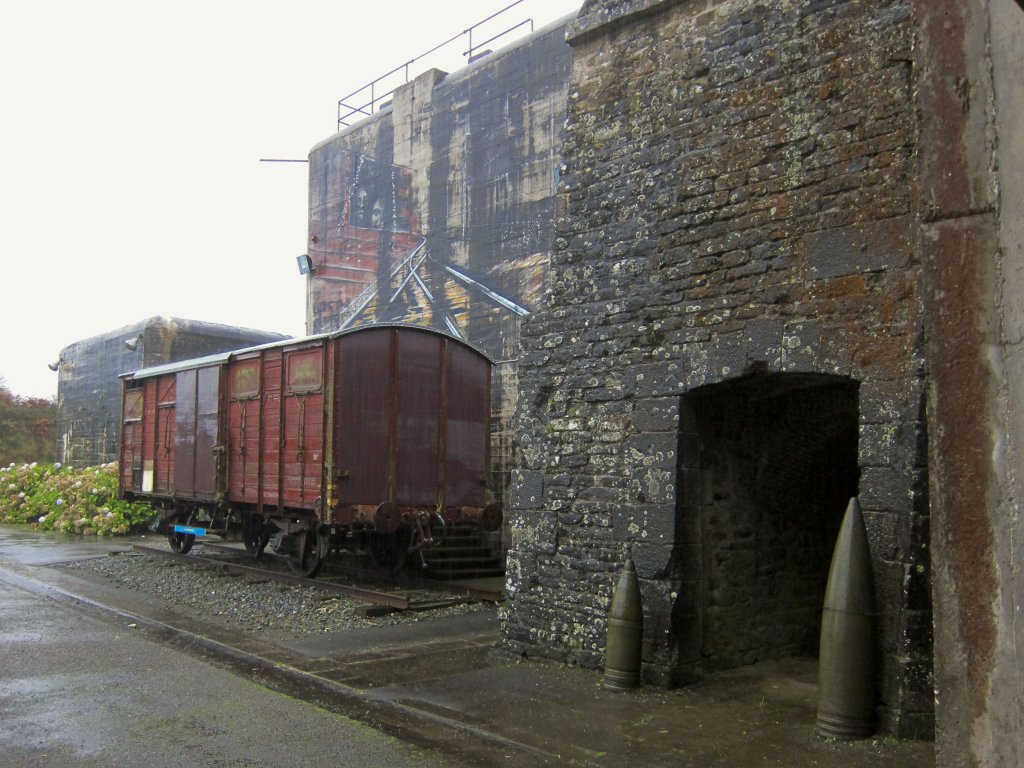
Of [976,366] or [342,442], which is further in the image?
[342,442]

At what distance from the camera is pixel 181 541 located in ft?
50.0

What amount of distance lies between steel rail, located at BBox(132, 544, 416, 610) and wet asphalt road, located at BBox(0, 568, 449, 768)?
262 cm

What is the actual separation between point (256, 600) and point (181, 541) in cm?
567

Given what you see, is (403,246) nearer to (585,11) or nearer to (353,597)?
(353,597)

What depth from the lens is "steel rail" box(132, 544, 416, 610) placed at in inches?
383

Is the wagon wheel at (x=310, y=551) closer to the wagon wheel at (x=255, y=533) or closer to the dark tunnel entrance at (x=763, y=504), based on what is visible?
the wagon wheel at (x=255, y=533)

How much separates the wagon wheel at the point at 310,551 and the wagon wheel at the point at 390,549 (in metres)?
0.74

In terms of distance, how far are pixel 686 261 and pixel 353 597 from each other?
6.09 metres

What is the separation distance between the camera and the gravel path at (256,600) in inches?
355

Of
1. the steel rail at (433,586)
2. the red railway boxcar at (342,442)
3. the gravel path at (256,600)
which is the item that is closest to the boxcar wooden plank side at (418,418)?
the red railway boxcar at (342,442)

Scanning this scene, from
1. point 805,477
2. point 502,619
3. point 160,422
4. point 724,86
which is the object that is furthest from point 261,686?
point 160,422

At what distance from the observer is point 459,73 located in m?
16.5

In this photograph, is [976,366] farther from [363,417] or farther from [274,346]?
[274,346]

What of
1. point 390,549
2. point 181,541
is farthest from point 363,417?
point 181,541
